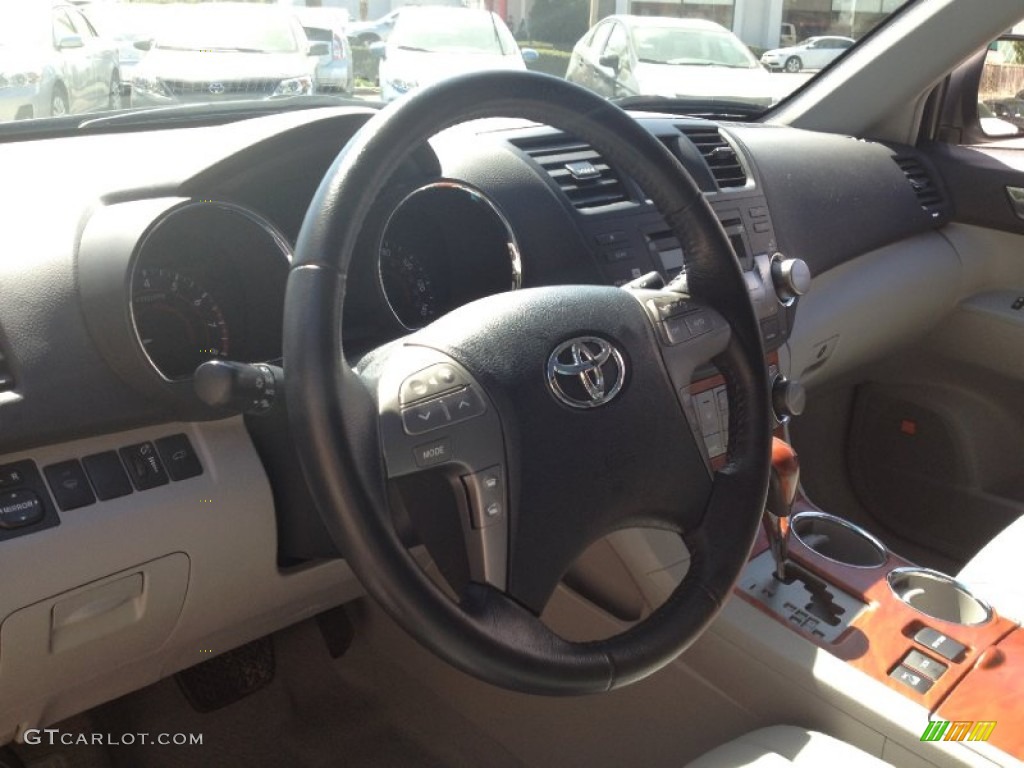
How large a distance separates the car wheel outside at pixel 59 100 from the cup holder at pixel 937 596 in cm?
160

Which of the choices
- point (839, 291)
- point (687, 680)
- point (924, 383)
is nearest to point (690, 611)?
point (687, 680)

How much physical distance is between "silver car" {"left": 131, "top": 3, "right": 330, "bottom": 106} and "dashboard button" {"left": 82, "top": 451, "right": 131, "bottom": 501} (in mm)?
869

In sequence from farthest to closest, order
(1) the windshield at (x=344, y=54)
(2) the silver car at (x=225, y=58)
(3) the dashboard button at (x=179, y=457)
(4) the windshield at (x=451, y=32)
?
1. (4) the windshield at (x=451, y=32)
2. (2) the silver car at (x=225, y=58)
3. (1) the windshield at (x=344, y=54)
4. (3) the dashboard button at (x=179, y=457)

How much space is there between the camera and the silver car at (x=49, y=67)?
1.91 meters

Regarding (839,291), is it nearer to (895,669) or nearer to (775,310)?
(775,310)

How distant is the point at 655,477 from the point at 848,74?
2121 mm

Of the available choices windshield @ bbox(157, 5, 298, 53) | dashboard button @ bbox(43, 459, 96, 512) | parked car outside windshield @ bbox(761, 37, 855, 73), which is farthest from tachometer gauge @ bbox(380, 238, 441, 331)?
parked car outside windshield @ bbox(761, 37, 855, 73)

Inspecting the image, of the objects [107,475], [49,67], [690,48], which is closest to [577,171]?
[49,67]

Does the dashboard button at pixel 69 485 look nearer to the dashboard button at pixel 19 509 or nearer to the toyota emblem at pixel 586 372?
the dashboard button at pixel 19 509

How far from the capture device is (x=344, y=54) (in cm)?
438

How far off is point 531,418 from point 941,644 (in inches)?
33.5

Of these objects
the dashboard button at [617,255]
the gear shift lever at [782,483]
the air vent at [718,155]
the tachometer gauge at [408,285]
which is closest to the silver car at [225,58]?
the tachometer gauge at [408,285]

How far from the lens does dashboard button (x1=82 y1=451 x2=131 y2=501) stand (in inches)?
56.7

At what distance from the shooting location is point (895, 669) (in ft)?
5.54
